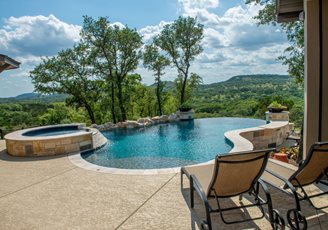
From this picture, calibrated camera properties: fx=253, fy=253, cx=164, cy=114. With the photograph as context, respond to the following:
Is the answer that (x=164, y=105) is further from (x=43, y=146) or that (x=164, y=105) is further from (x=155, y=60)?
(x=43, y=146)

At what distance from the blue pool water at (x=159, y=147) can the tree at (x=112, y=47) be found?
4959mm

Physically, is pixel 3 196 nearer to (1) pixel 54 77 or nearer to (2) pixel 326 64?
(2) pixel 326 64

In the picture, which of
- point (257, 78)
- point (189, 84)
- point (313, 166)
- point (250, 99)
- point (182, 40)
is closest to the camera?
point (313, 166)

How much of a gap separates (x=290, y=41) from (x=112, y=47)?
9.91m

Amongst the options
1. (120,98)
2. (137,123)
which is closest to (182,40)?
(120,98)

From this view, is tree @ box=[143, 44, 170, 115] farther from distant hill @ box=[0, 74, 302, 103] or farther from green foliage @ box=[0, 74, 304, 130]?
green foliage @ box=[0, 74, 304, 130]

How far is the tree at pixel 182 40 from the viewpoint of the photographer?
55.9ft

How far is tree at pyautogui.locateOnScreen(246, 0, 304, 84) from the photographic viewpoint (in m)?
9.86

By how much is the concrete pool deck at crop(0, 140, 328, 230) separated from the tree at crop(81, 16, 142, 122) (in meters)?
11.3

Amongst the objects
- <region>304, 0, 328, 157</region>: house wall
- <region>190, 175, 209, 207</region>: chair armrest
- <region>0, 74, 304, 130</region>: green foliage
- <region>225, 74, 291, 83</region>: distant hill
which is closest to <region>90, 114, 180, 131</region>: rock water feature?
<region>0, 74, 304, 130</region>: green foliage

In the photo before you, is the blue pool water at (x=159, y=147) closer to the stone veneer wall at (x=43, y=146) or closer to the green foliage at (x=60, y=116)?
the stone veneer wall at (x=43, y=146)

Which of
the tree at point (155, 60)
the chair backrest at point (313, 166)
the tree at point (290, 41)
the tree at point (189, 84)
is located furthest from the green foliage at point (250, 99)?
the chair backrest at point (313, 166)

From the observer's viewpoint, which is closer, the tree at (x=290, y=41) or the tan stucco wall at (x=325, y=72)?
the tan stucco wall at (x=325, y=72)

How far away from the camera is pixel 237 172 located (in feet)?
9.13
